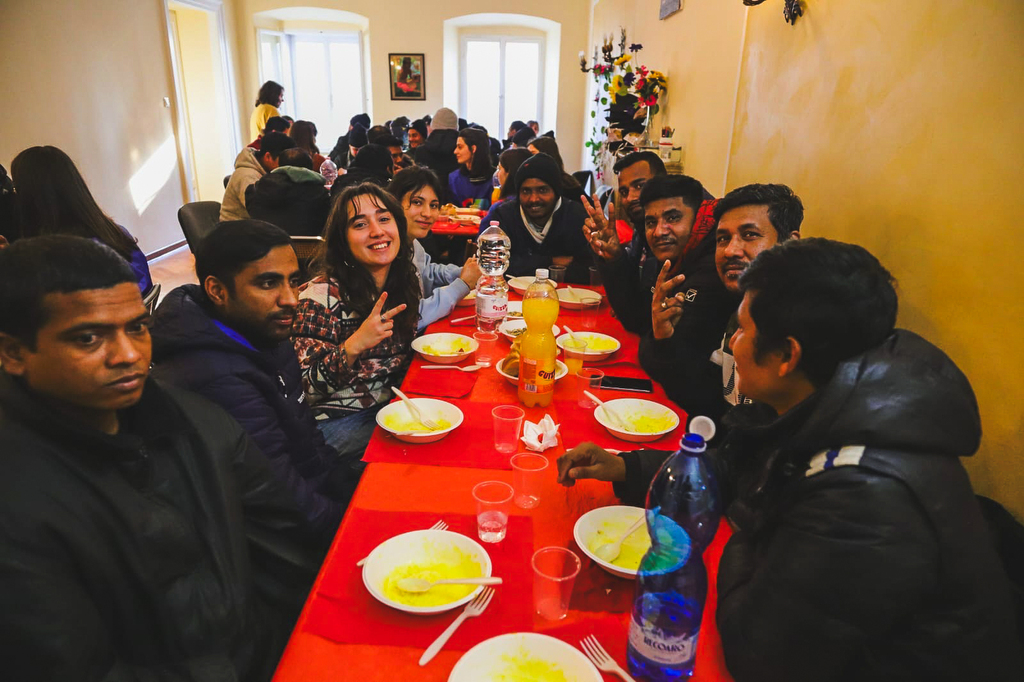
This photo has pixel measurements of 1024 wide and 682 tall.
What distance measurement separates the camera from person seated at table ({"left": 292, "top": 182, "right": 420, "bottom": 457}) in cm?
216

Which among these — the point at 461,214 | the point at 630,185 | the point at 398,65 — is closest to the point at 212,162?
the point at 398,65

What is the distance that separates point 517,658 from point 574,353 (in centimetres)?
146

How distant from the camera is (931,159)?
1.85m

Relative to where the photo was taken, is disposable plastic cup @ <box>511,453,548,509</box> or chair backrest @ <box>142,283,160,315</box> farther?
chair backrest @ <box>142,283,160,315</box>

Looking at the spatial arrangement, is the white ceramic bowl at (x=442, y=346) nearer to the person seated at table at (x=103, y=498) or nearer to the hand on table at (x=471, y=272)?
the hand on table at (x=471, y=272)

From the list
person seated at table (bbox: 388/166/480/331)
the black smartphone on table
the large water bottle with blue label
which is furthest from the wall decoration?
the large water bottle with blue label

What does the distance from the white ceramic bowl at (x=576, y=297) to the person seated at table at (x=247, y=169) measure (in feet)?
9.41

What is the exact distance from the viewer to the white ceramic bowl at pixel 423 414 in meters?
1.62

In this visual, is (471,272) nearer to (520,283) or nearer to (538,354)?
(520,283)

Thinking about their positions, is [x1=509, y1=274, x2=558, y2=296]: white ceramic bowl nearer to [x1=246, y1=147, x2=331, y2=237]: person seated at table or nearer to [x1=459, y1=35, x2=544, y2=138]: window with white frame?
[x1=246, y1=147, x2=331, y2=237]: person seated at table

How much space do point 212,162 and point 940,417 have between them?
1112 centimetres

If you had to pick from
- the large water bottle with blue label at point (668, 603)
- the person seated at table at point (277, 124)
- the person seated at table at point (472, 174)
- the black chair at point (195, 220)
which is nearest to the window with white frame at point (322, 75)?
the person seated at table at point (277, 124)

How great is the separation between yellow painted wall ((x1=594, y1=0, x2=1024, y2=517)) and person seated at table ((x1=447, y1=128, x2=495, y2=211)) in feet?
10.6

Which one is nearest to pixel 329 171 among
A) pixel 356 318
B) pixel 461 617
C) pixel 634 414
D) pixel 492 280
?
pixel 492 280
